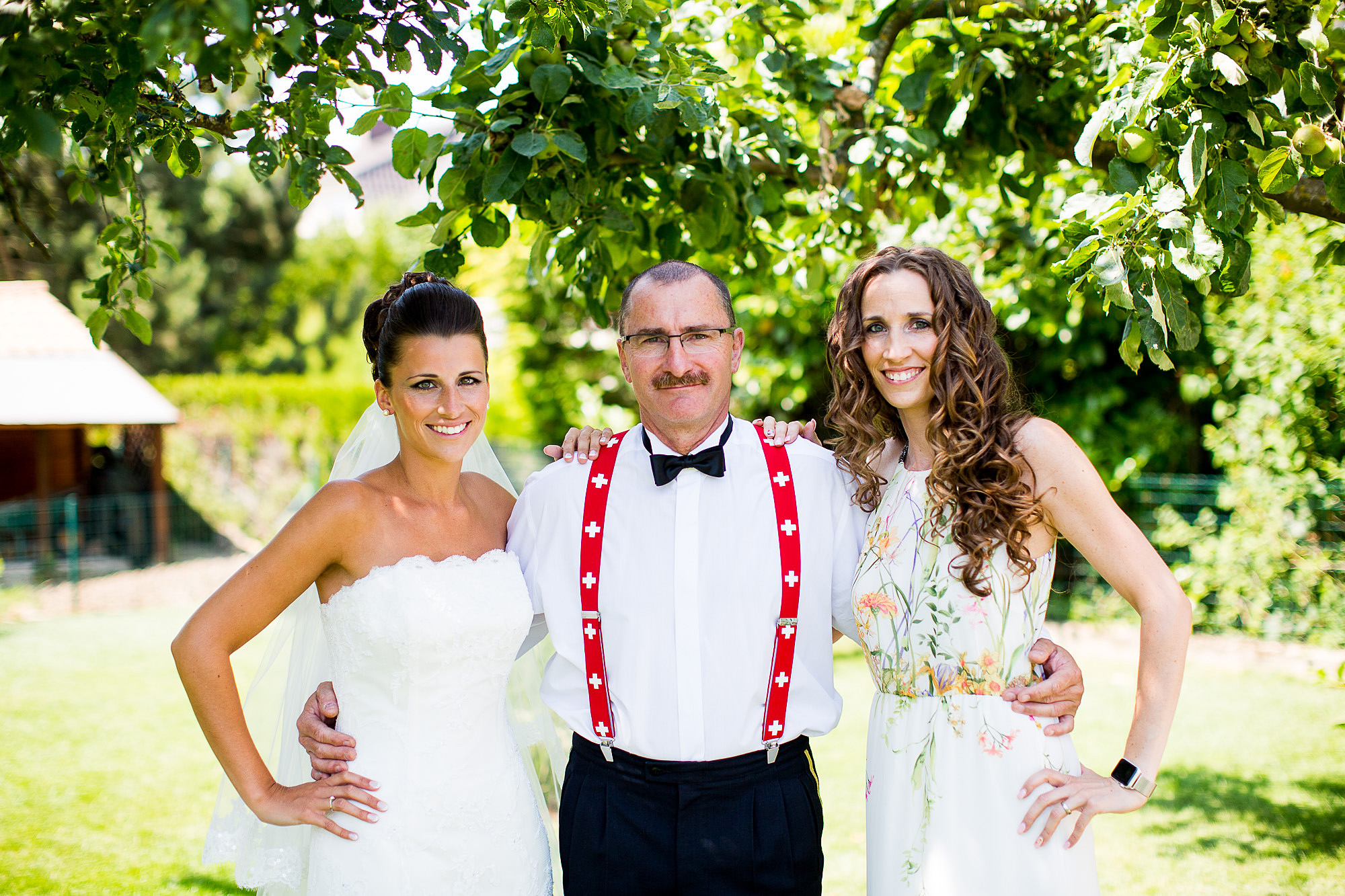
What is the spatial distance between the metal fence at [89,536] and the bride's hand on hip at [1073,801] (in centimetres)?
1095

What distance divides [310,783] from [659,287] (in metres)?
1.45

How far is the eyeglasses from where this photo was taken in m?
2.42

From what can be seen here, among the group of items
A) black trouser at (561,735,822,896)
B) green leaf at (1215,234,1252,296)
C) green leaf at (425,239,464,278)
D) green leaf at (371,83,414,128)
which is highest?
green leaf at (371,83,414,128)

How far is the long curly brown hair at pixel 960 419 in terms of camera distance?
2.10 meters

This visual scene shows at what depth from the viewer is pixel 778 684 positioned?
90.8 inches

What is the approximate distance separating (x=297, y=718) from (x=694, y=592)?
1.18 m

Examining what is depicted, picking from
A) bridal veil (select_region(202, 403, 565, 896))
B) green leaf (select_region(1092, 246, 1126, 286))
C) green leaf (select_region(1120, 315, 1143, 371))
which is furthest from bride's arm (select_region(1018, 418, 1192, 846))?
bridal veil (select_region(202, 403, 565, 896))

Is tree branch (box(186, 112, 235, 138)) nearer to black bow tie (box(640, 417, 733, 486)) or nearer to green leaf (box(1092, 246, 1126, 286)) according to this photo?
black bow tie (box(640, 417, 733, 486))

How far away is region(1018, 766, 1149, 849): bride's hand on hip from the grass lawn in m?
1.37

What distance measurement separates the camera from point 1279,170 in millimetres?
1955

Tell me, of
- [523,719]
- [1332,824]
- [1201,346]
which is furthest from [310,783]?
[1201,346]

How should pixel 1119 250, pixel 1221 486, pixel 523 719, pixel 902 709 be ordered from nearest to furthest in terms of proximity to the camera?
pixel 1119 250 < pixel 902 709 < pixel 523 719 < pixel 1221 486

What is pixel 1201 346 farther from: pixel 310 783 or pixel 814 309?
pixel 310 783

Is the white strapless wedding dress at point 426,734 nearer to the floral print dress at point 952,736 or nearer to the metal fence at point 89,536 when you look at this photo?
the floral print dress at point 952,736
